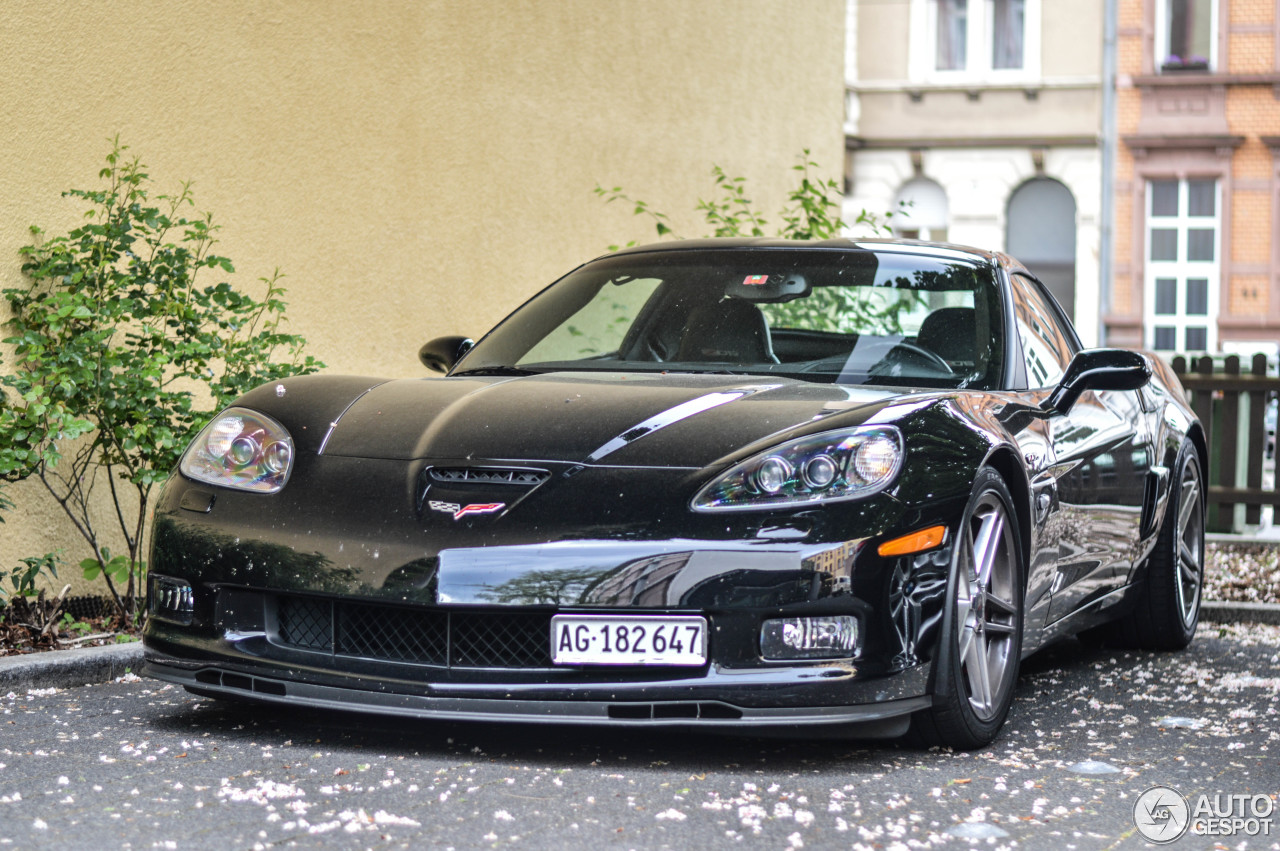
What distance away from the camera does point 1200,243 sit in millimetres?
27781

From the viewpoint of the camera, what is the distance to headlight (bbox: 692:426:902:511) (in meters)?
3.63

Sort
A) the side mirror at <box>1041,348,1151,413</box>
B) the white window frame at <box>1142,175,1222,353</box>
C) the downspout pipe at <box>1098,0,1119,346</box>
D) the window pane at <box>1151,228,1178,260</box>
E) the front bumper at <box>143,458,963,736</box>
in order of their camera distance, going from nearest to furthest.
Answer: the front bumper at <box>143,458,963,736</box> < the side mirror at <box>1041,348,1151,413</box> < the white window frame at <box>1142,175,1222,353</box> < the window pane at <box>1151,228,1178,260</box> < the downspout pipe at <box>1098,0,1119,346</box>

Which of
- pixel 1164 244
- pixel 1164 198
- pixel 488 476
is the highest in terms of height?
pixel 1164 198

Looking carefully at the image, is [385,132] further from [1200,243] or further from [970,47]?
[970,47]

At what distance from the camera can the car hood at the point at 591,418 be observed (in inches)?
149

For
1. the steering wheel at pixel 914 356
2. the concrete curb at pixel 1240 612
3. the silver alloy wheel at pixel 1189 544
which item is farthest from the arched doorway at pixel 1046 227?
the steering wheel at pixel 914 356

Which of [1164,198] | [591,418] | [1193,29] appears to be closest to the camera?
[591,418]

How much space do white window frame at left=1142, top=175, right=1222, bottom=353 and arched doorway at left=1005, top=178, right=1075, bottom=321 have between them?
51.4 inches

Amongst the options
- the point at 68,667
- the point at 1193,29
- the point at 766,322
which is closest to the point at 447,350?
the point at 766,322

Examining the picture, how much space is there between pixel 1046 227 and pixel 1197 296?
284cm

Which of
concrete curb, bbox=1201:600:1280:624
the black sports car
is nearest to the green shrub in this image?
the black sports car

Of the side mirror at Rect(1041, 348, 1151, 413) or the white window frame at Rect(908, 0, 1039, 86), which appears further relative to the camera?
the white window frame at Rect(908, 0, 1039, 86)

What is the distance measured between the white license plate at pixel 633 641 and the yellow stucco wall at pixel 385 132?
288 cm

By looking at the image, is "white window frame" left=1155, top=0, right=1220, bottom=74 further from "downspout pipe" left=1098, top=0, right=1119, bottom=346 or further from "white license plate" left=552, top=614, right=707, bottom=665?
"white license plate" left=552, top=614, right=707, bottom=665
